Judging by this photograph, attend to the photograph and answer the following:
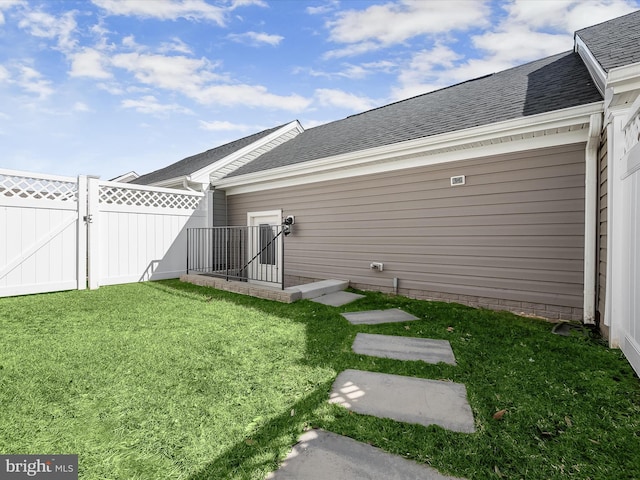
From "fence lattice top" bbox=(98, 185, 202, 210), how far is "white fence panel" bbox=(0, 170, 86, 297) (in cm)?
49

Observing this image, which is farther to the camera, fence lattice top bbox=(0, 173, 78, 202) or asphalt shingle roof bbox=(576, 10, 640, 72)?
fence lattice top bbox=(0, 173, 78, 202)

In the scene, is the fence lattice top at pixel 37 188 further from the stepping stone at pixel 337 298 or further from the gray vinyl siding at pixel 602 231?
the gray vinyl siding at pixel 602 231

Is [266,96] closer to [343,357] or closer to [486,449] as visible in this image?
[343,357]

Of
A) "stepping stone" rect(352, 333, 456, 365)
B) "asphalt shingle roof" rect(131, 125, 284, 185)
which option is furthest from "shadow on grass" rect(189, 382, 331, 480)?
"asphalt shingle roof" rect(131, 125, 284, 185)

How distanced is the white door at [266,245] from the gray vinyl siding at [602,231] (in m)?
5.57

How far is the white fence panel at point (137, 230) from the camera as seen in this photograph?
19.9 feet

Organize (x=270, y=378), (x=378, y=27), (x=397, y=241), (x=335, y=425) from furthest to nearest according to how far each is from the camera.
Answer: (x=378, y=27) < (x=397, y=241) < (x=270, y=378) < (x=335, y=425)

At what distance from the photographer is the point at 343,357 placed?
105 inches

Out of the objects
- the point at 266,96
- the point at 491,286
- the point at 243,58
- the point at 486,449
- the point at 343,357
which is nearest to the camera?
the point at 486,449

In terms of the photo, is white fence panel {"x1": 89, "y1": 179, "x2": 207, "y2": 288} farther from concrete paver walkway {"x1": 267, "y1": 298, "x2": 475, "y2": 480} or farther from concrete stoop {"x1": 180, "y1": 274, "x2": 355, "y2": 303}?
concrete paver walkway {"x1": 267, "y1": 298, "x2": 475, "y2": 480}

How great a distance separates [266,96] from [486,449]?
42.6 feet

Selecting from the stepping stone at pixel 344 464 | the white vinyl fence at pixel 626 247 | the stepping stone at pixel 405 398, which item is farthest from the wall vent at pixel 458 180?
the stepping stone at pixel 344 464

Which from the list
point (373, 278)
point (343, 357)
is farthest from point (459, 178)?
point (343, 357)

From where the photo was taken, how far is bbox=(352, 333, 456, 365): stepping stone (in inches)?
106
